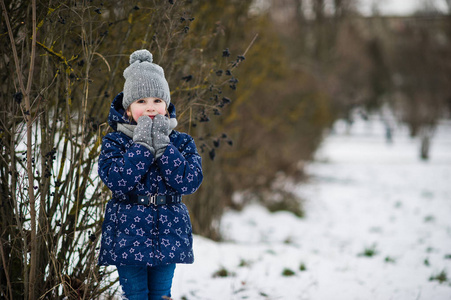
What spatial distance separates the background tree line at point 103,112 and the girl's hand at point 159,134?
1.34ft

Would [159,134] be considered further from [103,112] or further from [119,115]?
[103,112]

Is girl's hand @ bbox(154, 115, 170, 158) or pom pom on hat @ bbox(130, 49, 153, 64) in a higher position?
pom pom on hat @ bbox(130, 49, 153, 64)

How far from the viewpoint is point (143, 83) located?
73.6 inches

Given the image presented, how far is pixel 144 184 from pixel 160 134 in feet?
0.82

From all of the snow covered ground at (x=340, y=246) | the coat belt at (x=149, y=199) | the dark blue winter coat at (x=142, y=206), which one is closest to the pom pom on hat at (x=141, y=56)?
the dark blue winter coat at (x=142, y=206)

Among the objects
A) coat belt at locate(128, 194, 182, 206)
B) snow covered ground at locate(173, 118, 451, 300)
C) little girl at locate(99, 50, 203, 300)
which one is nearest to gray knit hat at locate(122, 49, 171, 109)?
little girl at locate(99, 50, 203, 300)

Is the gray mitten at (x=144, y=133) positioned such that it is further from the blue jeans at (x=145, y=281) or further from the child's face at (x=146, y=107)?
the blue jeans at (x=145, y=281)

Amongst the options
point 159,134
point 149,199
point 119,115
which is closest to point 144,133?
point 159,134

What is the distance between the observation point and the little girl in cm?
183

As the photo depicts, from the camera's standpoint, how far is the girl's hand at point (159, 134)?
1851 millimetres

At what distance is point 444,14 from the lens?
16.6m

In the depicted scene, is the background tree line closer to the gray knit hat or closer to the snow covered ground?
the gray knit hat

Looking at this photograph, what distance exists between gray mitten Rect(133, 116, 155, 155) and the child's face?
6 centimetres

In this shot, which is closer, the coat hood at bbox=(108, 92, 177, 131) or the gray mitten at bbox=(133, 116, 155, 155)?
the gray mitten at bbox=(133, 116, 155, 155)
